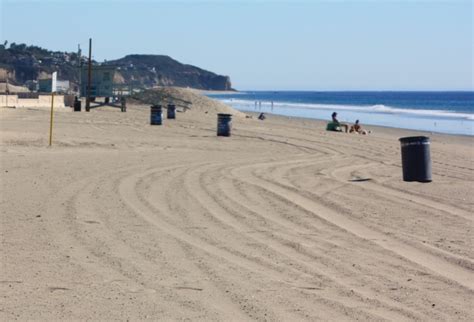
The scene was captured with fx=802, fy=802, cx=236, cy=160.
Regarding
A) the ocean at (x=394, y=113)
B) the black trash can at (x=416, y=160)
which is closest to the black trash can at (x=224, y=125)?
the black trash can at (x=416, y=160)

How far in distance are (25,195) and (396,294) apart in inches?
239

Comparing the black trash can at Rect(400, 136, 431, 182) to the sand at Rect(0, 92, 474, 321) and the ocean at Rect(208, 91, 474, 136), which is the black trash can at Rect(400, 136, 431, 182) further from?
the ocean at Rect(208, 91, 474, 136)

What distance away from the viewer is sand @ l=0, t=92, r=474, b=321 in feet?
19.7

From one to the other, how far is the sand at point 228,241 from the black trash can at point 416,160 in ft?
1.02

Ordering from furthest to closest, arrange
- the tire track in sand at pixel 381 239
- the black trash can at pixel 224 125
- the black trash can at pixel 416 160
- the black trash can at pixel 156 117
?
the black trash can at pixel 156 117 < the black trash can at pixel 224 125 < the black trash can at pixel 416 160 < the tire track in sand at pixel 381 239

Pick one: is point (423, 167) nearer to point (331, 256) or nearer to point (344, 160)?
point (344, 160)

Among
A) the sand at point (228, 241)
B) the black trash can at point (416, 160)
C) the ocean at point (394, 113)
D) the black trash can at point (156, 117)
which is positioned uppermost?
the ocean at point (394, 113)

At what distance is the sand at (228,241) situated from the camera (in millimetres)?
6020

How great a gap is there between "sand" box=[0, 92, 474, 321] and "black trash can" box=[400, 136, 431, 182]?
0.31m

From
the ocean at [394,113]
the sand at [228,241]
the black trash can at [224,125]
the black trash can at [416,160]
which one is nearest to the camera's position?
the sand at [228,241]

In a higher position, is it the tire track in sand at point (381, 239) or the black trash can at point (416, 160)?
the black trash can at point (416, 160)

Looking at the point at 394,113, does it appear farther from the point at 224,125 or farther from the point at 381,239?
the point at 381,239

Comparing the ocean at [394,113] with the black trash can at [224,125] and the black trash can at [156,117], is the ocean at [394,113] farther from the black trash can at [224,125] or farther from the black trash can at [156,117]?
the black trash can at [224,125]

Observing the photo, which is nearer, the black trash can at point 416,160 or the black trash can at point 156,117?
the black trash can at point 416,160
